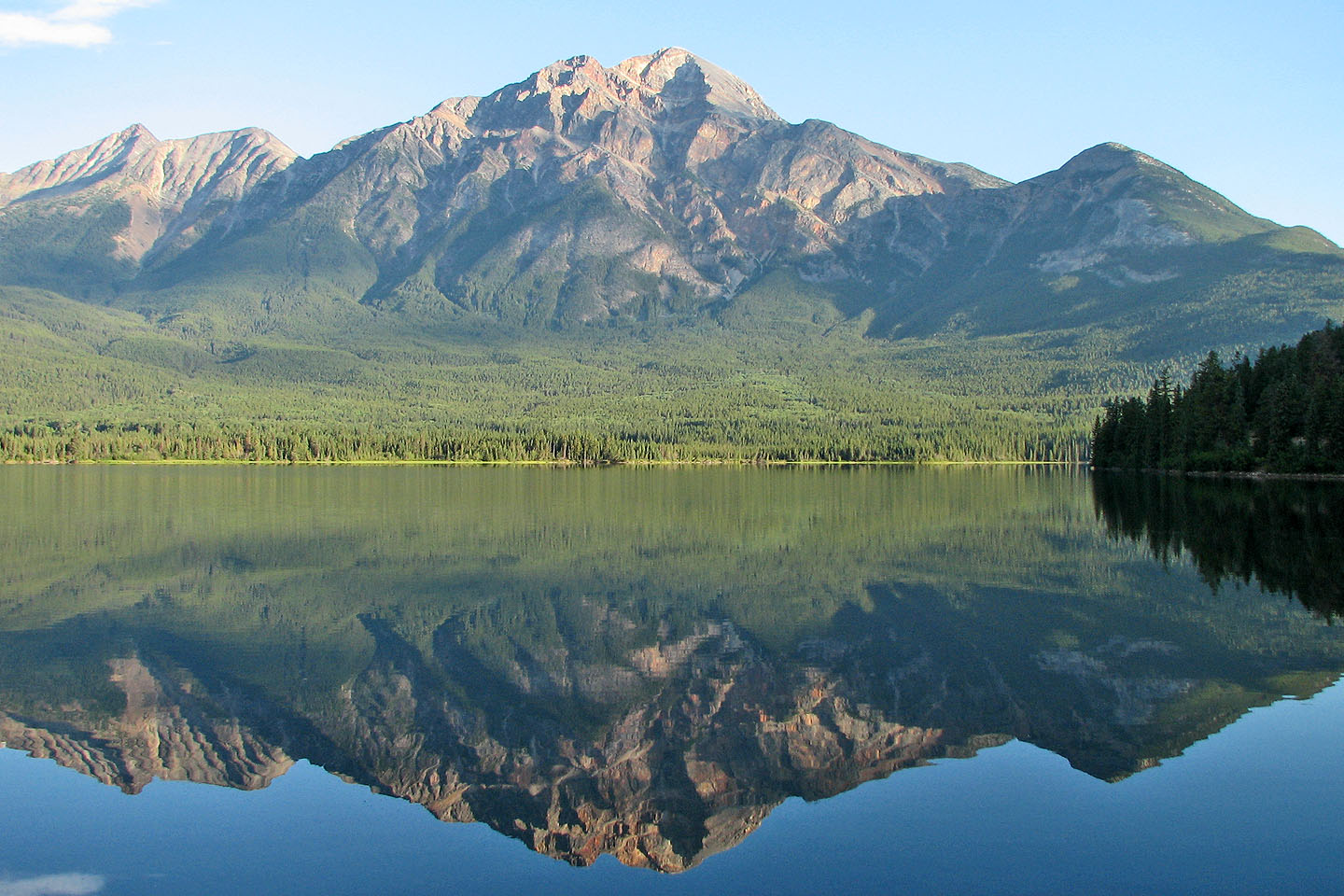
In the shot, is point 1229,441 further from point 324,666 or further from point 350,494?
point 324,666

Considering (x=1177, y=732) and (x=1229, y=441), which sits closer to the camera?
(x=1177, y=732)

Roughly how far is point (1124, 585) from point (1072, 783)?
1756cm

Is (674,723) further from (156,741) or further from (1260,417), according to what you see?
(1260,417)

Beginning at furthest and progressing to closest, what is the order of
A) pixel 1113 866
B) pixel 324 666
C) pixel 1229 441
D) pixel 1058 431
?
pixel 1058 431 < pixel 1229 441 < pixel 324 666 < pixel 1113 866

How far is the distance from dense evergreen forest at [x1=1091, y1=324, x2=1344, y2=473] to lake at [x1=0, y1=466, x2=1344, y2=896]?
48749 mm

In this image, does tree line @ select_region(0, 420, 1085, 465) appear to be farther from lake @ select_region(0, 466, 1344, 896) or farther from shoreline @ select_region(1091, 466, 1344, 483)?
lake @ select_region(0, 466, 1344, 896)

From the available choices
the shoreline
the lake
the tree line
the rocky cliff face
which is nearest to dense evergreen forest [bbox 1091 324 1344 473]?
the shoreline

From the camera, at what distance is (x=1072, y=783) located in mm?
A: 14664

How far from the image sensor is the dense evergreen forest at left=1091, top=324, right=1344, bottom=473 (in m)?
77.7

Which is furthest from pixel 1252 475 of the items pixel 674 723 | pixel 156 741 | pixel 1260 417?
pixel 156 741

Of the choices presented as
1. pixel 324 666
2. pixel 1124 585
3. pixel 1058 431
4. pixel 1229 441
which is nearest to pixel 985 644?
pixel 1124 585

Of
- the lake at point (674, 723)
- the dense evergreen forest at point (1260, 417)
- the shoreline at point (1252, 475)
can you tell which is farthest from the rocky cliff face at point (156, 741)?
the dense evergreen forest at point (1260, 417)

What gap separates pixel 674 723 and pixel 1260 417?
8445cm

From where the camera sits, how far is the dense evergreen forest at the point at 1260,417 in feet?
255
